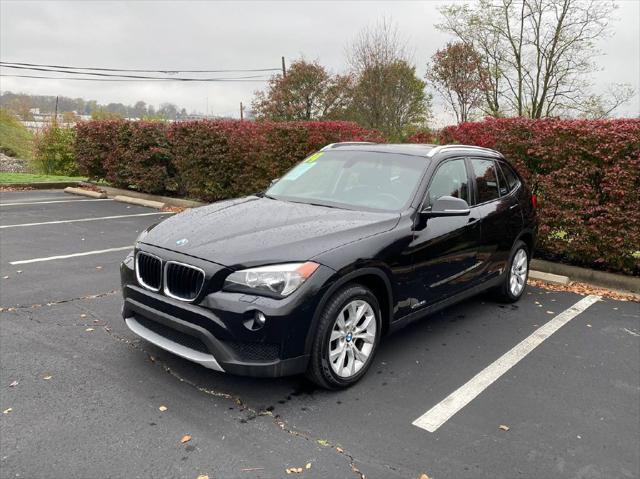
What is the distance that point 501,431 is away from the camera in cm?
313

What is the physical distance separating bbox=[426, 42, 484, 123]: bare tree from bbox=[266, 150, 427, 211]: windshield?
19.0m

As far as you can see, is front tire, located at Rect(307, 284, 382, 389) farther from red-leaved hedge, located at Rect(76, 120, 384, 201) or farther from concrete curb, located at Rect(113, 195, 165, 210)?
concrete curb, located at Rect(113, 195, 165, 210)

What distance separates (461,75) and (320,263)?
21.4 metres

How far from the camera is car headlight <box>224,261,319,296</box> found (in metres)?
3.08

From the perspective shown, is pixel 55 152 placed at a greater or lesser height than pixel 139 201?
greater

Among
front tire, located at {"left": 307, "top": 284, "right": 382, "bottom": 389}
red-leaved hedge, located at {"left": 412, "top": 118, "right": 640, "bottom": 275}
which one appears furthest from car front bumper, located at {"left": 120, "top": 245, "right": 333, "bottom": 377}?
red-leaved hedge, located at {"left": 412, "top": 118, "right": 640, "bottom": 275}

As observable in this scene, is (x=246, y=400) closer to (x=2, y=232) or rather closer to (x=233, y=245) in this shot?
(x=233, y=245)

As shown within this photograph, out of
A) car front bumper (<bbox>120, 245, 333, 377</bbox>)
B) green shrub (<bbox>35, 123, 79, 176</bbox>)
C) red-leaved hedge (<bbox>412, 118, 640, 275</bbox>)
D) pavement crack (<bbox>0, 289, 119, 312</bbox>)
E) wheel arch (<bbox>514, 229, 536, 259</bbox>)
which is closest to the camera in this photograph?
car front bumper (<bbox>120, 245, 333, 377</bbox>)

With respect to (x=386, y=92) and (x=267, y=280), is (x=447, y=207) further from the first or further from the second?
(x=386, y=92)

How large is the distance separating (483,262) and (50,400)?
3.80 m

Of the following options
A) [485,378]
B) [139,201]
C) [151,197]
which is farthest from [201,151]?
[485,378]

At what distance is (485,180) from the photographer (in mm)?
5148

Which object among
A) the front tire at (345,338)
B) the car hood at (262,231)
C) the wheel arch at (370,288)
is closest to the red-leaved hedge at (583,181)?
the car hood at (262,231)

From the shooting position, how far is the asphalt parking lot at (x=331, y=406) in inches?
108
